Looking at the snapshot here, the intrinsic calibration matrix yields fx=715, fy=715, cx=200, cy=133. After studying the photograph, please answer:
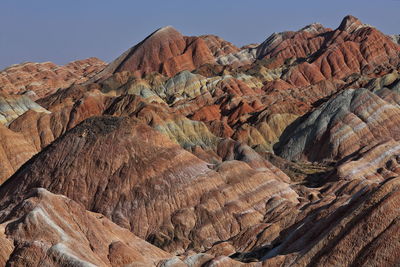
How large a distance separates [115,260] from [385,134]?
106187 millimetres

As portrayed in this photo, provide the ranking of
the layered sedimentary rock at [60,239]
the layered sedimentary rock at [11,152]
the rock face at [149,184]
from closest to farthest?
the layered sedimentary rock at [60,239]
the rock face at [149,184]
the layered sedimentary rock at [11,152]

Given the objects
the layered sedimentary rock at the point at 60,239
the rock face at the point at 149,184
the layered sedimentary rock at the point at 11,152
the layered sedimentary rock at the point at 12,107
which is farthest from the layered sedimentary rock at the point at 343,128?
the layered sedimentary rock at the point at 60,239

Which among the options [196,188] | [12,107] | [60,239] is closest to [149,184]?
[196,188]

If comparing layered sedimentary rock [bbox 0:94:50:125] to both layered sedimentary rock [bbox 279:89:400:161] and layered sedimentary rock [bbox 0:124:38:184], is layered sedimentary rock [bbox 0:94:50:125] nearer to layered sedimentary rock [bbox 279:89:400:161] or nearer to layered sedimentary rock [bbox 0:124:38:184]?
layered sedimentary rock [bbox 0:124:38:184]

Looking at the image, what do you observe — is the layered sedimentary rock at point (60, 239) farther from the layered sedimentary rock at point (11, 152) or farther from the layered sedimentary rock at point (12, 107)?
the layered sedimentary rock at point (12, 107)

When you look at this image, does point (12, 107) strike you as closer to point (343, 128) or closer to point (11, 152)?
point (11, 152)

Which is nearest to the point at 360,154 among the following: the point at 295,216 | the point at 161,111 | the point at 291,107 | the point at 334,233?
the point at 161,111

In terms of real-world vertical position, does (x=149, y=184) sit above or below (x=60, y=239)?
below

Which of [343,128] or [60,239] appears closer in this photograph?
[60,239]

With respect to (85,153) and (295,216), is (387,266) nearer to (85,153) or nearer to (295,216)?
(295,216)

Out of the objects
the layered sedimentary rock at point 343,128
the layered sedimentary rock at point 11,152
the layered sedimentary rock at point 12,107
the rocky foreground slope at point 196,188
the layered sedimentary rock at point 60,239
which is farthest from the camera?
the layered sedimentary rock at point 343,128

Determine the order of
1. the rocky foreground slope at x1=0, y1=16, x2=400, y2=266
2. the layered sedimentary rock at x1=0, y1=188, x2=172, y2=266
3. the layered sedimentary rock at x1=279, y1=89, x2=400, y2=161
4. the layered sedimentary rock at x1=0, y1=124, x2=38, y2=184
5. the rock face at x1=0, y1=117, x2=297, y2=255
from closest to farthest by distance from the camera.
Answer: the layered sedimentary rock at x1=0, y1=188, x2=172, y2=266
the rocky foreground slope at x1=0, y1=16, x2=400, y2=266
the rock face at x1=0, y1=117, x2=297, y2=255
the layered sedimentary rock at x1=0, y1=124, x2=38, y2=184
the layered sedimentary rock at x1=279, y1=89, x2=400, y2=161

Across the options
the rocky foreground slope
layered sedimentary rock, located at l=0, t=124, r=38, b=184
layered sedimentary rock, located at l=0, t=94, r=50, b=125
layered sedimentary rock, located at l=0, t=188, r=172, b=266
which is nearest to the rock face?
the rocky foreground slope

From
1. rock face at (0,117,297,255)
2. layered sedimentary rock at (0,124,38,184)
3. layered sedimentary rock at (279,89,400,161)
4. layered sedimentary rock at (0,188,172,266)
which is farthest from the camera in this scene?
layered sedimentary rock at (279,89,400,161)
